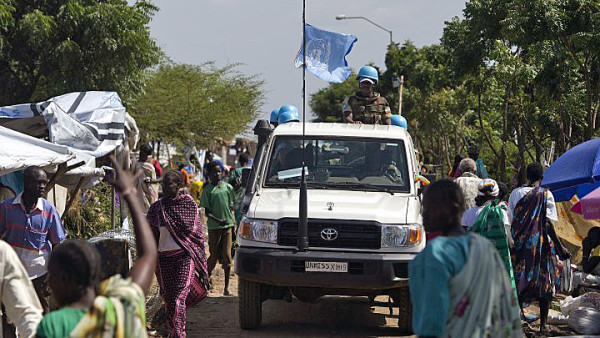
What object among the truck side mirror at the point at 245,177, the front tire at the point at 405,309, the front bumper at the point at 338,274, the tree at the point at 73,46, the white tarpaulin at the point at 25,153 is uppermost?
the tree at the point at 73,46

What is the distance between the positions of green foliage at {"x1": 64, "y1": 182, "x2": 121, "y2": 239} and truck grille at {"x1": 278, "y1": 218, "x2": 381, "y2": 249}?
3.88 metres

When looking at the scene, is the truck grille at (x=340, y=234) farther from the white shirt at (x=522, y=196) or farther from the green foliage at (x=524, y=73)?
the green foliage at (x=524, y=73)

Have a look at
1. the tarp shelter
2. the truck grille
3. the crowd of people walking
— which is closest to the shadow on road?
the truck grille

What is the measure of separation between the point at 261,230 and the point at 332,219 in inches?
27.6

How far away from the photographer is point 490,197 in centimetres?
885

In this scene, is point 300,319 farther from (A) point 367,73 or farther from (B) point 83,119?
(B) point 83,119

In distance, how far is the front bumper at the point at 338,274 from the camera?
864 centimetres

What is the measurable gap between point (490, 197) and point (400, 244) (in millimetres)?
996

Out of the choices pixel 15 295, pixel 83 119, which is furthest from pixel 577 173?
pixel 15 295

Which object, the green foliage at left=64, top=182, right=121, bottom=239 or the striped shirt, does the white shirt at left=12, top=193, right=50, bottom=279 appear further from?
the green foliage at left=64, top=182, right=121, bottom=239

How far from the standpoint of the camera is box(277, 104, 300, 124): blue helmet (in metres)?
13.6

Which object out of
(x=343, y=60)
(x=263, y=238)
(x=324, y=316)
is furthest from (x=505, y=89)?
(x=263, y=238)

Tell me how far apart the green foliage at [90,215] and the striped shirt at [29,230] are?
14.5 feet

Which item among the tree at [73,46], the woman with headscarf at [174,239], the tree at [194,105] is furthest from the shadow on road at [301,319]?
the tree at [194,105]
